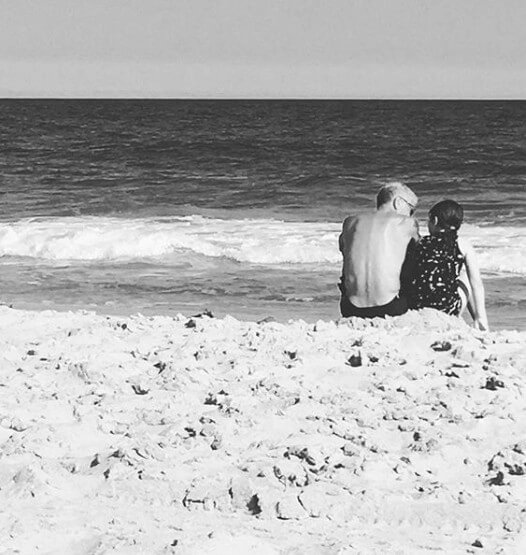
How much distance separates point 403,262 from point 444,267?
24 centimetres

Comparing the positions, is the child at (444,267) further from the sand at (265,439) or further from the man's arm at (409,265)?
the sand at (265,439)

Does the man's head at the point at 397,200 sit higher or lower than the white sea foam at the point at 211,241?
higher

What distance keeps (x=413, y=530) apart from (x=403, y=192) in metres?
3.09

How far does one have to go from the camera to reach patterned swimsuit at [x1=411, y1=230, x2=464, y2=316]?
615 cm

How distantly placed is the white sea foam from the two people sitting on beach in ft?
18.8

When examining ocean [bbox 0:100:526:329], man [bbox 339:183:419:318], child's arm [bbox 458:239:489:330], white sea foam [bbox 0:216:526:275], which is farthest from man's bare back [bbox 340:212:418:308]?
white sea foam [bbox 0:216:526:275]

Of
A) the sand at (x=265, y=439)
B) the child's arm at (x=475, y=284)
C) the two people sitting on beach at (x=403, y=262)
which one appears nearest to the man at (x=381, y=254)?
the two people sitting on beach at (x=403, y=262)

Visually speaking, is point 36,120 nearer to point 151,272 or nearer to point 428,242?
point 151,272

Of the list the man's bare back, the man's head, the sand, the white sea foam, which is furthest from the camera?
the white sea foam

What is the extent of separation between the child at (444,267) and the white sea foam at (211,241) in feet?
18.6

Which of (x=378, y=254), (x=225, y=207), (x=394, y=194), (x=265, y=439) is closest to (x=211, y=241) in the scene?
(x=225, y=207)

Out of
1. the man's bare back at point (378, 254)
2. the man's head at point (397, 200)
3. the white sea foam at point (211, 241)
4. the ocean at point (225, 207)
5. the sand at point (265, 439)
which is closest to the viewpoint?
the sand at point (265, 439)

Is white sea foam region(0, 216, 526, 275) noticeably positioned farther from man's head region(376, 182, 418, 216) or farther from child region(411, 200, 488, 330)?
man's head region(376, 182, 418, 216)

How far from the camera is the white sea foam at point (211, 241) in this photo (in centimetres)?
1301
